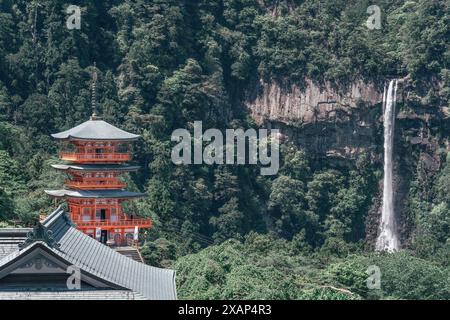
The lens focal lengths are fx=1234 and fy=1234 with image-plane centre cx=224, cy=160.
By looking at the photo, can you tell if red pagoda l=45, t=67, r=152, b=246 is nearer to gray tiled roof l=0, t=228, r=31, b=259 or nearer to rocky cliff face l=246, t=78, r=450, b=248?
gray tiled roof l=0, t=228, r=31, b=259

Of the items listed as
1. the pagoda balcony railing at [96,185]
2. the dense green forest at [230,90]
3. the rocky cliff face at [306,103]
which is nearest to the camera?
the pagoda balcony railing at [96,185]

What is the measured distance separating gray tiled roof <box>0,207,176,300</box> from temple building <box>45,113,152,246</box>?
17.2 metres

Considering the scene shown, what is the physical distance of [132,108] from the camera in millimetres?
60406

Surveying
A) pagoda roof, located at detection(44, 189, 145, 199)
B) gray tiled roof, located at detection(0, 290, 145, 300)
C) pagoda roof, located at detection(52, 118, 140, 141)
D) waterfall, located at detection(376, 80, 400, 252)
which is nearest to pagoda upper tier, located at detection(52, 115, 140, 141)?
pagoda roof, located at detection(52, 118, 140, 141)

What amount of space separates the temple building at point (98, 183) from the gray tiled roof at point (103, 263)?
1718 cm

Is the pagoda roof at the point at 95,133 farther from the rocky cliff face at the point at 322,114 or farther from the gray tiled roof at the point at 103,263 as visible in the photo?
the rocky cliff face at the point at 322,114

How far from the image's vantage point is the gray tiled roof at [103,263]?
19.4m

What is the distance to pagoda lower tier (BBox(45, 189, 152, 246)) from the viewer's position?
1624 inches

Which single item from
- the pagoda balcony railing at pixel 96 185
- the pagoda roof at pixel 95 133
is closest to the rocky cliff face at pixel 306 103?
the pagoda roof at pixel 95 133

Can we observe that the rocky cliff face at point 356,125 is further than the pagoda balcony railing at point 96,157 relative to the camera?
Yes

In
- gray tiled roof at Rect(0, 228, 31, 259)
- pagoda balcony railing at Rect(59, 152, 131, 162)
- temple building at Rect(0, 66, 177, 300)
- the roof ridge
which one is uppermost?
pagoda balcony railing at Rect(59, 152, 131, 162)

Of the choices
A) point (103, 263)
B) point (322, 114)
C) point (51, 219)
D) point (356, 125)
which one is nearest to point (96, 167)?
point (51, 219)
